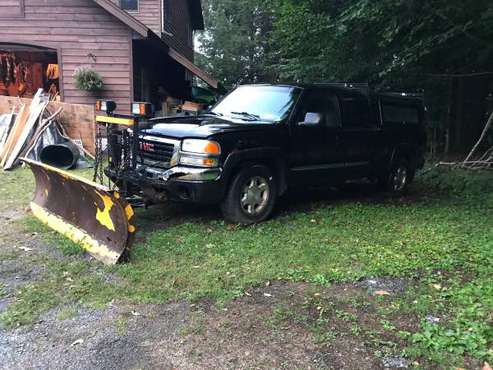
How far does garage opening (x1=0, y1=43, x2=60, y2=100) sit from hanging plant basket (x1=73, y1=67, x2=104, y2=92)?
248 cm

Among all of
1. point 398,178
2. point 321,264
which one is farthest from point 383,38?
point 321,264

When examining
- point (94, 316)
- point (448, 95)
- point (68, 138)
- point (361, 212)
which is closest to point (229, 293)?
point (94, 316)

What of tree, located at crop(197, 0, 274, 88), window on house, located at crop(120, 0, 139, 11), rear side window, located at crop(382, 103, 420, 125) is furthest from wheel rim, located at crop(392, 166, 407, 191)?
tree, located at crop(197, 0, 274, 88)

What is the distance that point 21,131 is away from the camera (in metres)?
12.1

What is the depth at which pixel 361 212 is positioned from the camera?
7395 mm

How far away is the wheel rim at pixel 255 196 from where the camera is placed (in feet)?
21.2

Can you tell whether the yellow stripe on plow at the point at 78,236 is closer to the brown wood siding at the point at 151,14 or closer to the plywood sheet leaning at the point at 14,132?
the plywood sheet leaning at the point at 14,132

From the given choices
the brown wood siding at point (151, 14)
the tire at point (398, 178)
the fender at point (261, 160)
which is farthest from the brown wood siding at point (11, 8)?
the tire at point (398, 178)

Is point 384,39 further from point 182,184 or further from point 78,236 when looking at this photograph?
point 78,236

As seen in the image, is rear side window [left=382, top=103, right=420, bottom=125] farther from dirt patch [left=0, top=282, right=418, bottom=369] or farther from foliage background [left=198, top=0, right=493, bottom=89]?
dirt patch [left=0, top=282, right=418, bottom=369]

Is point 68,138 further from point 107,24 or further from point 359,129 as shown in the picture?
point 359,129

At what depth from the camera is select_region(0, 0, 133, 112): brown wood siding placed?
1413 centimetres

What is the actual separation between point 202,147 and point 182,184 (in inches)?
19.3

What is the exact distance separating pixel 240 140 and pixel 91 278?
250cm
